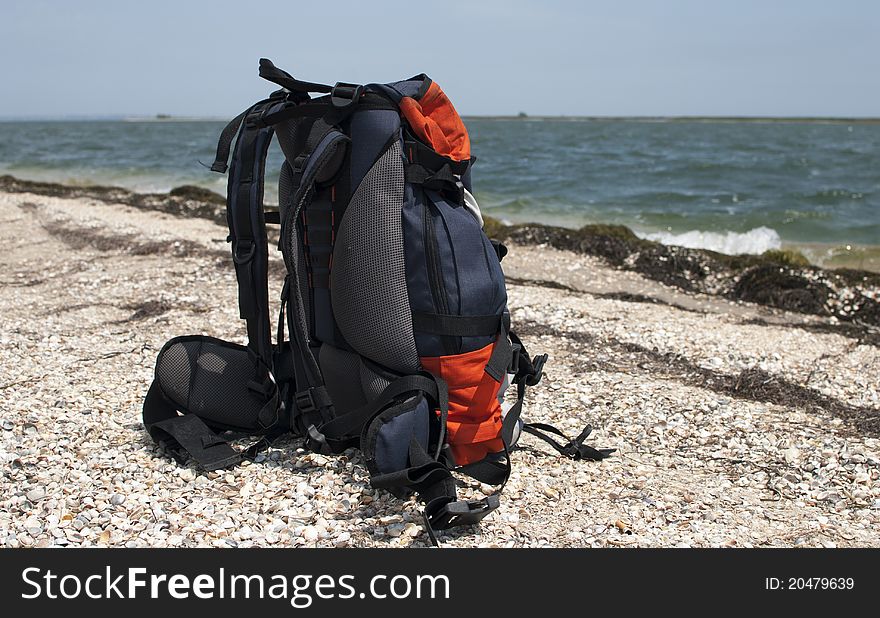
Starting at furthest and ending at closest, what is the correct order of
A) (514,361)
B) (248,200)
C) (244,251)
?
(514,361)
(244,251)
(248,200)

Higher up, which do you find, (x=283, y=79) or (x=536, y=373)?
(x=283, y=79)

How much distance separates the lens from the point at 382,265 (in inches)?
146

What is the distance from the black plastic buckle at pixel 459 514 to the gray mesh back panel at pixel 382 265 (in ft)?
2.38

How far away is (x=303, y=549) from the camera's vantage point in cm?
327

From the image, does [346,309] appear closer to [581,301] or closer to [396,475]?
[396,475]

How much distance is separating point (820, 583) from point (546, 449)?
1.69m

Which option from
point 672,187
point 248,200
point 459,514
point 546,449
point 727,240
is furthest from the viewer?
point 672,187

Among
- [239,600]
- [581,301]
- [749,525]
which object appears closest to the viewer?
[239,600]

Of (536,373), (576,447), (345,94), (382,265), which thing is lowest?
(576,447)

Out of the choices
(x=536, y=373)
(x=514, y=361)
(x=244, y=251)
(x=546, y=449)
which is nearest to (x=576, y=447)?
(x=546, y=449)

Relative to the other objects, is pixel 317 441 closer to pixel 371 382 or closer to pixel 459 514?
pixel 371 382

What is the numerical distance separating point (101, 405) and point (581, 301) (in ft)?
17.0

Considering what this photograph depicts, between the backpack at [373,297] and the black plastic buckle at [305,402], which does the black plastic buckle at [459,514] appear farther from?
the black plastic buckle at [305,402]

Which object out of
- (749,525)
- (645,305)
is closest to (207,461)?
(749,525)
